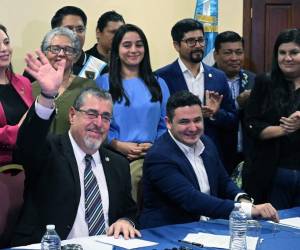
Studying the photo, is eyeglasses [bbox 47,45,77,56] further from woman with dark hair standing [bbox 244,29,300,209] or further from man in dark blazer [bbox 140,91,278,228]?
woman with dark hair standing [bbox 244,29,300,209]

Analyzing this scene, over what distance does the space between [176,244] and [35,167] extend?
0.70m

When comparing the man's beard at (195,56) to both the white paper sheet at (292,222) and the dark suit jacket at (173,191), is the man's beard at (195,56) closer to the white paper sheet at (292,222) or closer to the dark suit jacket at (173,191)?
the dark suit jacket at (173,191)

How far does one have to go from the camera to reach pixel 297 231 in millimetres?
2846

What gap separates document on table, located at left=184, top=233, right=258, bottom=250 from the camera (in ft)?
8.41

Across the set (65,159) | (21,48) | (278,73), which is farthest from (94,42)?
(65,159)

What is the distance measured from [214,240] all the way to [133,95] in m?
1.59

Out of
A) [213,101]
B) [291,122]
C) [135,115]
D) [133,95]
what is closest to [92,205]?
[135,115]

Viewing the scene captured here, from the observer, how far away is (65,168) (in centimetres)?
281

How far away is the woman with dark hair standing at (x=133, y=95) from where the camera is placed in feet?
13.0

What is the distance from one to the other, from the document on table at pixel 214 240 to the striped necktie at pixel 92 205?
1.39 feet

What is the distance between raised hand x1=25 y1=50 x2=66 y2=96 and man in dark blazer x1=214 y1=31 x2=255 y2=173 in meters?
2.35

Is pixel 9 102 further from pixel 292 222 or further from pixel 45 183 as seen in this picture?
pixel 292 222

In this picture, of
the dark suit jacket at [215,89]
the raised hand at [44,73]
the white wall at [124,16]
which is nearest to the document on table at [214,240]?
the raised hand at [44,73]

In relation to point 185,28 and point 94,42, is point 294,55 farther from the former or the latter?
point 94,42
